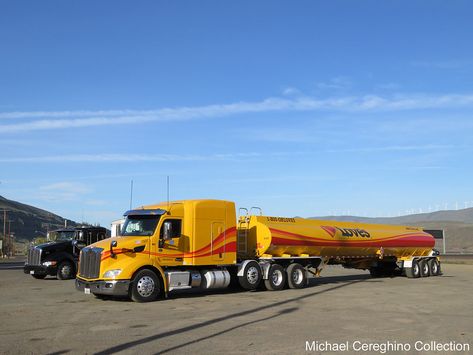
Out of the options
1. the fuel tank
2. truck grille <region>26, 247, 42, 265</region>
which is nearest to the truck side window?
the fuel tank

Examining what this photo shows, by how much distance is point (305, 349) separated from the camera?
8680mm

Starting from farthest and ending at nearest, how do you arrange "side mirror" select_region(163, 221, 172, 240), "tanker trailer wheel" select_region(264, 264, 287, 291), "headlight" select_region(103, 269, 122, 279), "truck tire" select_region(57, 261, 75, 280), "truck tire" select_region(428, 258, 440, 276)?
"truck tire" select_region(428, 258, 440, 276) < "truck tire" select_region(57, 261, 75, 280) < "tanker trailer wheel" select_region(264, 264, 287, 291) < "side mirror" select_region(163, 221, 172, 240) < "headlight" select_region(103, 269, 122, 279)

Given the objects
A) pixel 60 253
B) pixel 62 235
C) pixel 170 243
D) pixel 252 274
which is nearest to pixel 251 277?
pixel 252 274

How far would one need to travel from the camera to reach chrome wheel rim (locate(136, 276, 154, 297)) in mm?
15500

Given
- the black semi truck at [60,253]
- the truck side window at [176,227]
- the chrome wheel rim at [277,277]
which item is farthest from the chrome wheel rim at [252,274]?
the black semi truck at [60,253]

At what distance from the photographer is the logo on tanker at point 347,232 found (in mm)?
22766

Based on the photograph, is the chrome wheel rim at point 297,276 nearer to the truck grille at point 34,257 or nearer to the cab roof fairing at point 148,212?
the cab roof fairing at point 148,212

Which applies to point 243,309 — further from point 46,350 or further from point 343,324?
point 46,350

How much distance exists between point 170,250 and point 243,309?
3.93m

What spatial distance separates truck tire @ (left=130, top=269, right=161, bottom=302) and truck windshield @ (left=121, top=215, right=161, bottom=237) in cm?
133

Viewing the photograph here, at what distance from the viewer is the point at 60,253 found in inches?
967

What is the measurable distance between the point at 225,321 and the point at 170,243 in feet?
18.4

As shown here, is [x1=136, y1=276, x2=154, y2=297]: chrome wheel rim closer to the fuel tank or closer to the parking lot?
the parking lot

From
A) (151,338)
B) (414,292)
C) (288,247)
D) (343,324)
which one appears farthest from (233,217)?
(151,338)
